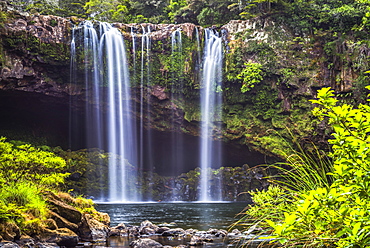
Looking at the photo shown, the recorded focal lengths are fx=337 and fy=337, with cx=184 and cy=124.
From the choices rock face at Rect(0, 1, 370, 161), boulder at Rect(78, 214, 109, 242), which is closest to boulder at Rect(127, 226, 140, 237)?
boulder at Rect(78, 214, 109, 242)

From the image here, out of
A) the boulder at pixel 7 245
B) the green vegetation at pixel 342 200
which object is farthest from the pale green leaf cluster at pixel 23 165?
the green vegetation at pixel 342 200

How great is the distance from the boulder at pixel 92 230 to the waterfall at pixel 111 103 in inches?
646

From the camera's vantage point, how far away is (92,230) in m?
10.3

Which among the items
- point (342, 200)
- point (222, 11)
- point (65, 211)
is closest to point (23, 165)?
point (65, 211)

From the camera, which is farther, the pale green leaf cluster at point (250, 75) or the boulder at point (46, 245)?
the pale green leaf cluster at point (250, 75)

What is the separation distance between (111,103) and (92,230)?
18.2 m

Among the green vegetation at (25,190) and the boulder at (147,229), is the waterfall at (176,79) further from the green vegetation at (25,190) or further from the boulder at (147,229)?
the green vegetation at (25,190)

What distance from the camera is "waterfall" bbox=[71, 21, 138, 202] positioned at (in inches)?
1048

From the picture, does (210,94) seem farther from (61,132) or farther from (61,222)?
(61,222)

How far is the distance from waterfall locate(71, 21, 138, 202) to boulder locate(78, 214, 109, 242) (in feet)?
53.8

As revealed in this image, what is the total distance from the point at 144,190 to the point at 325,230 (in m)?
26.9

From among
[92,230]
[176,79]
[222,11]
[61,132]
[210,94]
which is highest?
[222,11]

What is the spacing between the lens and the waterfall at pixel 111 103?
87.3ft

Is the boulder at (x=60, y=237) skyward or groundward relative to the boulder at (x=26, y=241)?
groundward
